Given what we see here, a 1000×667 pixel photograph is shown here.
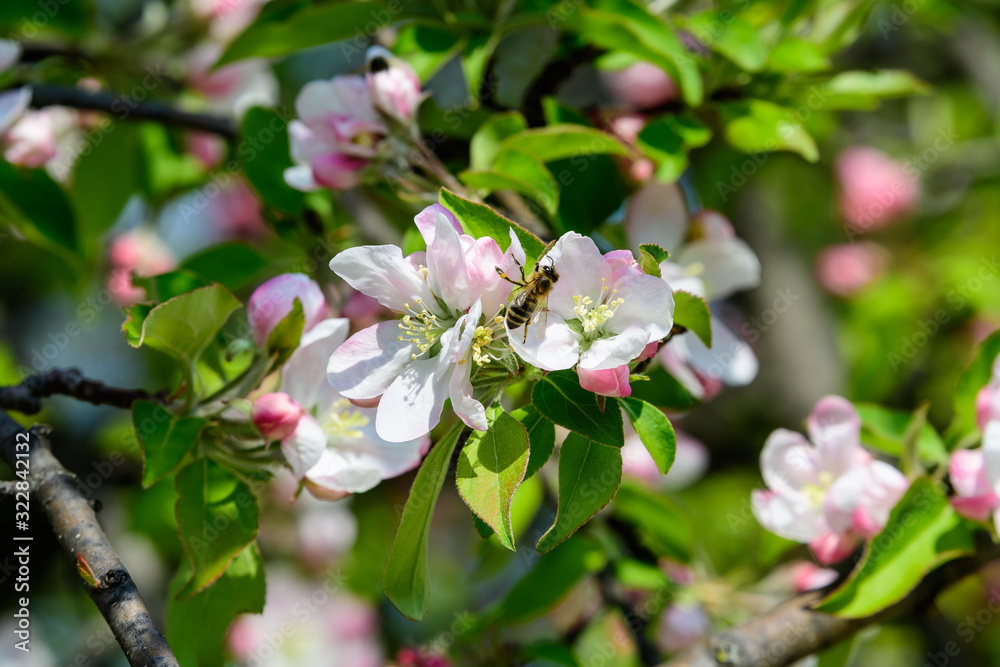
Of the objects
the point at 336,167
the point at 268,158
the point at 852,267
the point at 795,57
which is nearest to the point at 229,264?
the point at 268,158

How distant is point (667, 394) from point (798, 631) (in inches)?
17.1

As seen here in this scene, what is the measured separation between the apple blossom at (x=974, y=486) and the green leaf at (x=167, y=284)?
1083 millimetres

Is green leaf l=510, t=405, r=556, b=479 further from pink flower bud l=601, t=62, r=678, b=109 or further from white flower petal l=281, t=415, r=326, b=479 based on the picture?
pink flower bud l=601, t=62, r=678, b=109

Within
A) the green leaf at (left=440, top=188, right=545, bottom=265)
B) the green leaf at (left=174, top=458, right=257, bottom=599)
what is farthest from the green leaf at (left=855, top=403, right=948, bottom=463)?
the green leaf at (left=174, top=458, right=257, bottom=599)

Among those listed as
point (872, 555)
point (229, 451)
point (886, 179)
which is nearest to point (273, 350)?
point (229, 451)

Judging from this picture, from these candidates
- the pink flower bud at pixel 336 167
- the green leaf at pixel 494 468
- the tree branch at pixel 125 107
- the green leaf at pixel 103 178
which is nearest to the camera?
the green leaf at pixel 494 468

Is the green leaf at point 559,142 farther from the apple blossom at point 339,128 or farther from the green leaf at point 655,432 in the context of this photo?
the green leaf at point 655,432

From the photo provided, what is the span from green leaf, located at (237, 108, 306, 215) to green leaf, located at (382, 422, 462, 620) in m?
0.69

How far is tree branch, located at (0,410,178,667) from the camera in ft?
2.50

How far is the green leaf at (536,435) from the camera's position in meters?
0.87

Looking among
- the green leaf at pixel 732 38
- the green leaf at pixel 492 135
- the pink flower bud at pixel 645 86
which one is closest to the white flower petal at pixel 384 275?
the green leaf at pixel 492 135

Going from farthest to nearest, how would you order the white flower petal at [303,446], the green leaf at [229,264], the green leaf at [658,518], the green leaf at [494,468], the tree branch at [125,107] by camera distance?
1. the green leaf at [658,518]
2. the tree branch at [125,107]
3. the green leaf at [229,264]
4. the white flower petal at [303,446]
5. the green leaf at [494,468]

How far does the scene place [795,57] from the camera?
4.23 ft

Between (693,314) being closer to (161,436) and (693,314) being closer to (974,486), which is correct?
(974,486)
